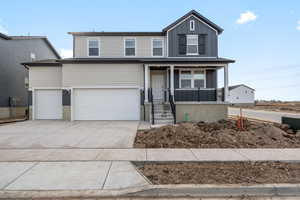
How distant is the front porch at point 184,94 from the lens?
1321 cm

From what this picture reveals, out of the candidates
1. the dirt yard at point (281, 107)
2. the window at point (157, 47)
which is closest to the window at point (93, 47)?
the window at point (157, 47)

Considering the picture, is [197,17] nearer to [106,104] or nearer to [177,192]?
[106,104]

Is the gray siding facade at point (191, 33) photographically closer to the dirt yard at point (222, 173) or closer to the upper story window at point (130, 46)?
the upper story window at point (130, 46)

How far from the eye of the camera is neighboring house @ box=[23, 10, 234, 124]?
1387 centimetres

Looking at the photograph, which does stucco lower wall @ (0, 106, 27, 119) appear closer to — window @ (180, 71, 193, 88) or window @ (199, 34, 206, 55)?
window @ (180, 71, 193, 88)

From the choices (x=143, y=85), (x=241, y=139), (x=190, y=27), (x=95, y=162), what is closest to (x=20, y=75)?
(x=143, y=85)

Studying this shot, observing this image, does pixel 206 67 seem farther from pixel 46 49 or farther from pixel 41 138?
pixel 46 49

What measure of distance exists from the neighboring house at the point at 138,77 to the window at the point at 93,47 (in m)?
0.08

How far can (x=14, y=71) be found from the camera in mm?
18578

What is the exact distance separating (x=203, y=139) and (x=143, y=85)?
7870 mm

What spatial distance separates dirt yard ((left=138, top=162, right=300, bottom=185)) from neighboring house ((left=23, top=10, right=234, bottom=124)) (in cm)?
738

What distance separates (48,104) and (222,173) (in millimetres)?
14715

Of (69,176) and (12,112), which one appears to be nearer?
(69,176)

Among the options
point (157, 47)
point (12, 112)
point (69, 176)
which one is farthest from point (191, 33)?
point (12, 112)
